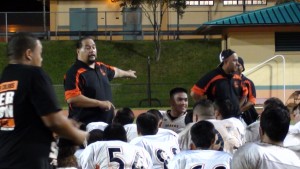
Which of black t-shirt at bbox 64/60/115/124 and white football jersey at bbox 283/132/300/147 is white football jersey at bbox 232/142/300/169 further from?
black t-shirt at bbox 64/60/115/124

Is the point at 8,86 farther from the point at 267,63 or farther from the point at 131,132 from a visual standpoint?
the point at 267,63

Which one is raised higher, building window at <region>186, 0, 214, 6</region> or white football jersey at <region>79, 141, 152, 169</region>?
building window at <region>186, 0, 214, 6</region>

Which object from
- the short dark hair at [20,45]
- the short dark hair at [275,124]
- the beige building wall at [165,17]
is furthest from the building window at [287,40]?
the short dark hair at [20,45]

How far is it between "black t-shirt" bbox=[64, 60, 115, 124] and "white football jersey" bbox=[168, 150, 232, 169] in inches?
122

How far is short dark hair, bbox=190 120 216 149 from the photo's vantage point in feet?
19.9

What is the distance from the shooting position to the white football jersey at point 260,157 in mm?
4945

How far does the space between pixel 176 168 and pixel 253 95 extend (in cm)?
459

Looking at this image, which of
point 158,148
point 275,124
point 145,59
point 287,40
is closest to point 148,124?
point 158,148

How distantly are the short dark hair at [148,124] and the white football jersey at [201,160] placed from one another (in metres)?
1.32

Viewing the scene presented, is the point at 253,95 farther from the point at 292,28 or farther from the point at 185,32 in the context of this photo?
the point at 185,32

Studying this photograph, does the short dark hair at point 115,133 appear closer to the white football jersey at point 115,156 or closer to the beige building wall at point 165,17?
the white football jersey at point 115,156

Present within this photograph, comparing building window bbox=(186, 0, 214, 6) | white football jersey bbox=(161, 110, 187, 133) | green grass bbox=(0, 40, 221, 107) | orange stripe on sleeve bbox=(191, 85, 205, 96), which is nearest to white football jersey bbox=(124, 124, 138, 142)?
white football jersey bbox=(161, 110, 187, 133)

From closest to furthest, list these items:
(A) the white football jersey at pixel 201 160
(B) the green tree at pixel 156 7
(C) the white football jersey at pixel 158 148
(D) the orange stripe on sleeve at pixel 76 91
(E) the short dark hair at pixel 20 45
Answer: (E) the short dark hair at pixel 20 45, (A) the white football jersey at pixel 201 160, (C) the white football jersey at pixel 158 148, (D) the orange stripe on sleeve at pixel 76 91, (B) the green tree at pixel 156 7

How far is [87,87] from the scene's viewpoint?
9086mm
